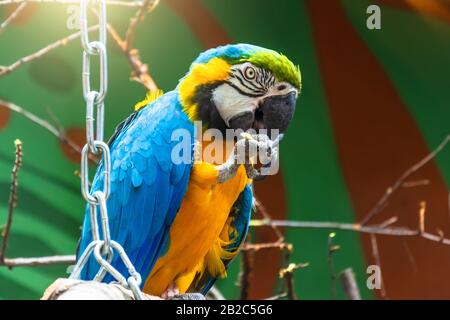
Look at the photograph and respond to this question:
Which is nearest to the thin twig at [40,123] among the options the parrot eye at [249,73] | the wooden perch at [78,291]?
the parrot eye at [249,73]

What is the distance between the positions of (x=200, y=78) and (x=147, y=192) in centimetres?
27

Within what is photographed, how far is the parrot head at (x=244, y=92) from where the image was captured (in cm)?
134

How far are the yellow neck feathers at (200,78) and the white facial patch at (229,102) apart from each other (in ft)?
0.09

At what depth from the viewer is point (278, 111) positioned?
134 cm

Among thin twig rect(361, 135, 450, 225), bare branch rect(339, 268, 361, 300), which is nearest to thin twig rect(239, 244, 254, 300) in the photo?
bare branch rect(339, 268, 361, 300)

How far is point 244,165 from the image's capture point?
4.27 ft

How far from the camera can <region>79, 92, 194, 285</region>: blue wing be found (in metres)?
1.30

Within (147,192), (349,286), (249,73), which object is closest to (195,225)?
(147,192)

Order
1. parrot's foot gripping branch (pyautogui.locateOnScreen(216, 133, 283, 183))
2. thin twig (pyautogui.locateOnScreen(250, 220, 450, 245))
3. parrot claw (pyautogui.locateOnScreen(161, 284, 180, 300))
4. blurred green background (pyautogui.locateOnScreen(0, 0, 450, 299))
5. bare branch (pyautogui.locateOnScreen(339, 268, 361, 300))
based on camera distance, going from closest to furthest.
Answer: parrot's foot gripping branch (pyautogui.locateOnScreen(216, 133, 283, 183)), parrot claw (pyautogui.locateOnScreen(161, 284, 180, 300)), bare branch (pyautogui.locateOnScreen(339, 268, 361, 300)), thin twig (pyautogui.locateOnScreen(250, 220, 450, 245)), blurred green background (pyautogui.locateOnScreen(0, 0, 450, 299))

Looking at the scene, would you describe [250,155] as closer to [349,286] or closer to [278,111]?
[278,111]

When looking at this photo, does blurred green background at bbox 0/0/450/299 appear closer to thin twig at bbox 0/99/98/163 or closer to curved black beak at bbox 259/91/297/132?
thin twig at bbox 0/99/98/163

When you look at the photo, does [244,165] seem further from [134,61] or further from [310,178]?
[310,178]

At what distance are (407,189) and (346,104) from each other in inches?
14.2
